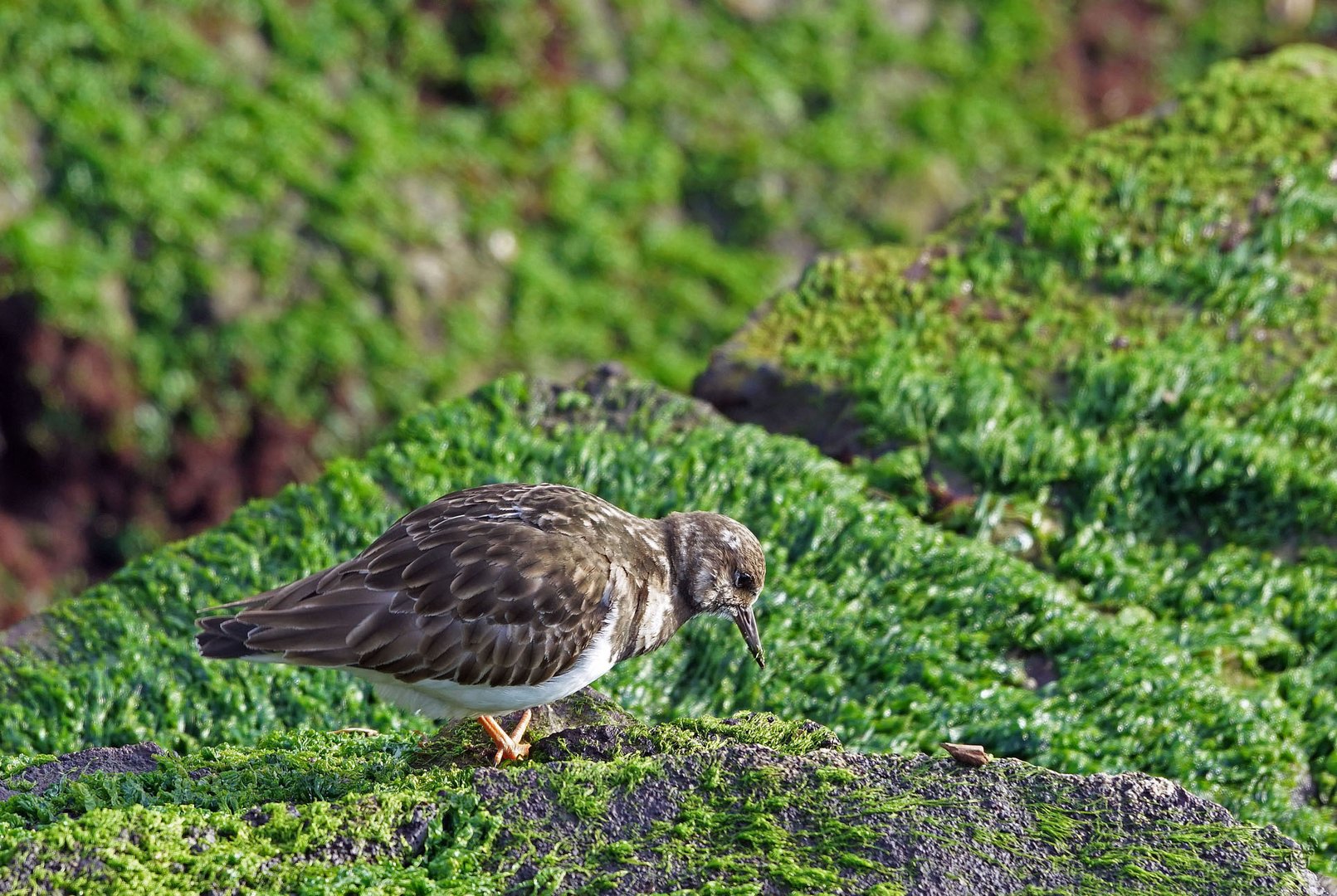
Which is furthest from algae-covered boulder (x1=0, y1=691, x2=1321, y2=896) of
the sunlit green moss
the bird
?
the bird

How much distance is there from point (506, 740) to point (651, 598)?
0.74 metres

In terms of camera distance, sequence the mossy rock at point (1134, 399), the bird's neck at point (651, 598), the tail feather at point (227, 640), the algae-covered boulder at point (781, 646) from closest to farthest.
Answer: the tail feather at point (227, 640)
the bird's neck at point (651, 598)
the algae-covered boulder at point (781, 646)
the mossy rock at point (1134, 399)

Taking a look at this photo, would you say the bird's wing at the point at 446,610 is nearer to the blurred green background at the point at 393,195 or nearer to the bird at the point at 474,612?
the bird at the point at 474,612

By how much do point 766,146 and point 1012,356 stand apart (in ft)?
19.1

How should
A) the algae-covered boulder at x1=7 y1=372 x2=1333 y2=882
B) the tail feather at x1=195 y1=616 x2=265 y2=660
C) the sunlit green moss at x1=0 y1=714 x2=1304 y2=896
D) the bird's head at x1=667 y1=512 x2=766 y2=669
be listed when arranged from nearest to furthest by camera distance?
1. the sunlit green moss at x1=0 y1=714 x2=1304 y2=896
2. the tail feather at x1=195 y1=616 x2=265 y2=660
3. the bird's head at x1=667 y1=512 x2=766 y2=669
4. the algae-covered boulder at x1=7 y1=372 x2=1333 y2=882

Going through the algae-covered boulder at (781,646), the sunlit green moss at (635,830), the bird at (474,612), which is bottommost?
the algae-covered boulder at (781,646)

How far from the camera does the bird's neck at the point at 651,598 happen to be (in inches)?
193

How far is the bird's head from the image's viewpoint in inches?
205

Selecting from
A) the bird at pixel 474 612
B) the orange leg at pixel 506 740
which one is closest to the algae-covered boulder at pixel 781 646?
the orange leg at pixel 506 740

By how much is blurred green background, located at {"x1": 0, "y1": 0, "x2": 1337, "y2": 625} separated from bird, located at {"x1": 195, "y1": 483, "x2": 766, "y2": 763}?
578 cm

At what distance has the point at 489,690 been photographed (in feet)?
15.1

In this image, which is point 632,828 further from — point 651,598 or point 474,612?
point 651,598

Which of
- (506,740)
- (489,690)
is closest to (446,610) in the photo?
(489,690)

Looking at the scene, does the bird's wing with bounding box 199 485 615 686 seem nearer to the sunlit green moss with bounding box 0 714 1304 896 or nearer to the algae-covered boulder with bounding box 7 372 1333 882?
the sunlit green moss with bounding box 0 714 1304 896
